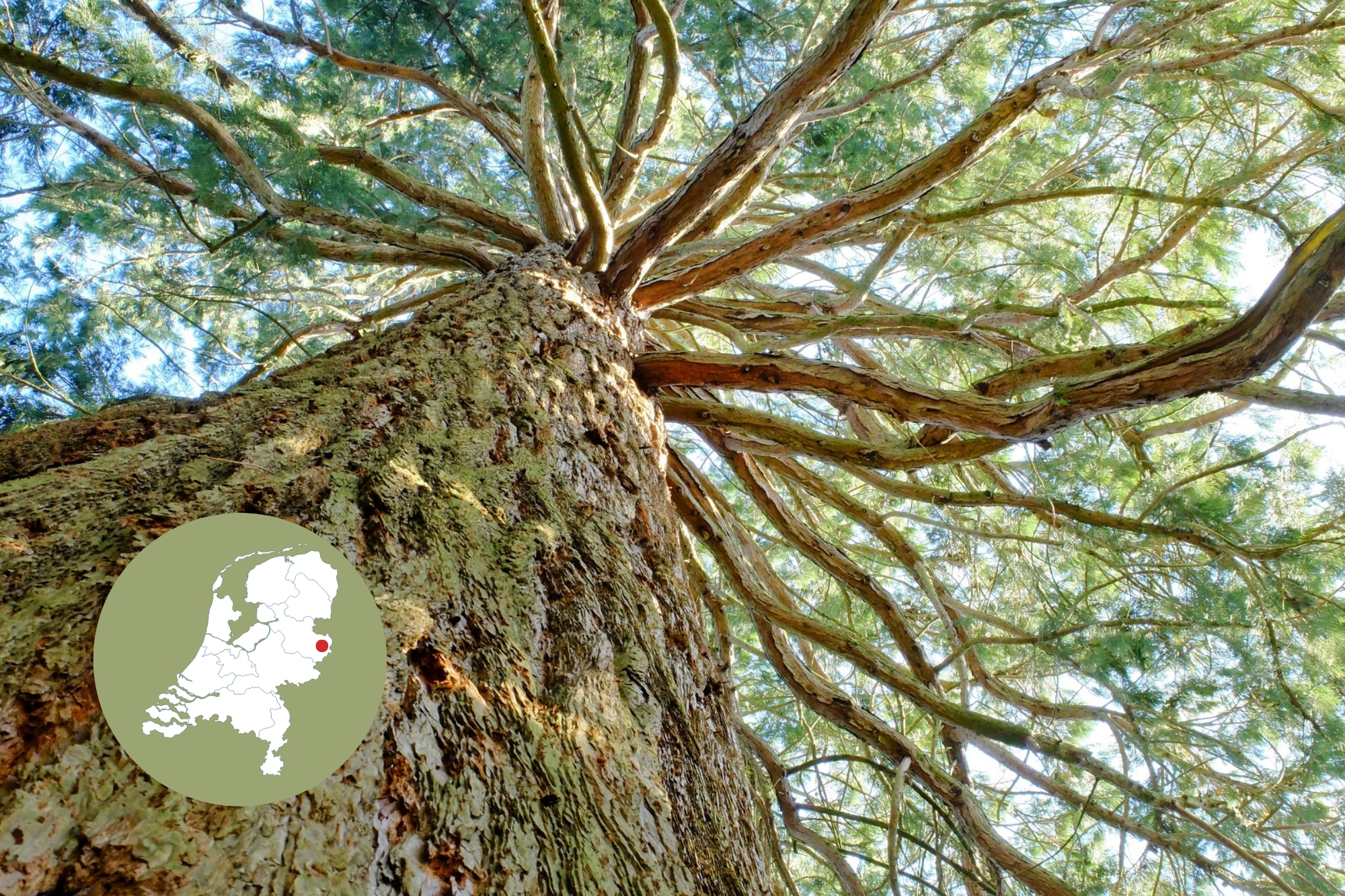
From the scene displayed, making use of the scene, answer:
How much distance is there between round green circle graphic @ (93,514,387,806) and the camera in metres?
0.59

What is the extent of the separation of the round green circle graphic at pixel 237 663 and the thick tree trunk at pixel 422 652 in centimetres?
2

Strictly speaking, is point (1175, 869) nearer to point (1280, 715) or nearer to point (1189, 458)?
point (1280, 715)

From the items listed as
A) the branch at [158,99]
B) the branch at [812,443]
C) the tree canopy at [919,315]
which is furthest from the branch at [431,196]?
the branch at [812,443]

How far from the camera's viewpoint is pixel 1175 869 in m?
2.02

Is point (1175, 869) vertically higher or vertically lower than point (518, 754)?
higher

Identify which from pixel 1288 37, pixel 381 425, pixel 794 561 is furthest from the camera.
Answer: pixel 794 561

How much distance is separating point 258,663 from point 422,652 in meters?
0.17

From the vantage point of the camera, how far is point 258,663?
0.63m

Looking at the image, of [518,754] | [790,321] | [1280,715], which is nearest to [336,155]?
[790,321]

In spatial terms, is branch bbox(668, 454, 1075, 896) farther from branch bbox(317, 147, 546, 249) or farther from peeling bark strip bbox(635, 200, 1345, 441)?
branch bbox(317, 147, 546, 249)

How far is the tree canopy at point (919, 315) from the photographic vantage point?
198 cm

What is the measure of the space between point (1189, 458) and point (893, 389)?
6.28 ft

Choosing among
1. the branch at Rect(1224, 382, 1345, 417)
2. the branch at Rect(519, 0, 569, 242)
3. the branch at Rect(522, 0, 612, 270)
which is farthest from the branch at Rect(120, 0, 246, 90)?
the branch at Rect(1224, 382, 1345, 417)

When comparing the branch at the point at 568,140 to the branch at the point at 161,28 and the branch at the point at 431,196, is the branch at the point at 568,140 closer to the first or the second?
the branch at the point at 431,196
